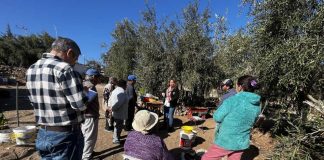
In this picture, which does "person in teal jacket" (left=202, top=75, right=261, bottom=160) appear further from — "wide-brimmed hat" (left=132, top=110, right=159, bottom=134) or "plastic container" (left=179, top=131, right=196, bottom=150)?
"plastic container" (left=179, top=131, right=196, bottom=150)

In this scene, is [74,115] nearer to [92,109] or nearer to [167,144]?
[92,109]

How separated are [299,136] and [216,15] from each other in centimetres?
895

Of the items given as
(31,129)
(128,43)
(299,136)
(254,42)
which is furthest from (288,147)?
(128,43)

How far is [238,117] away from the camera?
363cm

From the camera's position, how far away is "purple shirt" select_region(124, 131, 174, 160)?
124 inches

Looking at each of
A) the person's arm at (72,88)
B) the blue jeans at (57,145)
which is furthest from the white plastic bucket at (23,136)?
the person's arm at (72,88)

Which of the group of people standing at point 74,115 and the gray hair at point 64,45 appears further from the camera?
the gray hair at point 64,45

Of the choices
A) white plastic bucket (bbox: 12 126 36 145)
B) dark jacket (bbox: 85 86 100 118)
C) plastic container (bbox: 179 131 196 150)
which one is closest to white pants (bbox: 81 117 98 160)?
dark jacket (bbox: 85 86 100 118)

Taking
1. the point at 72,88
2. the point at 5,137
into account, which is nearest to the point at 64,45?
the point at 72,88

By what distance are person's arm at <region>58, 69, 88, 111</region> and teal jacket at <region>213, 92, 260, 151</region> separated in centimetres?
188

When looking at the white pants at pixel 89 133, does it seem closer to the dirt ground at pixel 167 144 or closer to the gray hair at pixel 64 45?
the dirt ground at pixel 167 144

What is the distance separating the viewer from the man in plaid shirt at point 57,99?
267 cm

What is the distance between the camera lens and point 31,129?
21.4ft

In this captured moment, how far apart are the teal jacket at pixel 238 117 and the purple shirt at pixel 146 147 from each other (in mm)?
944
